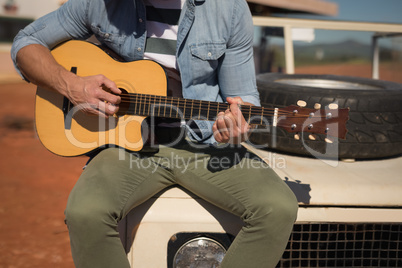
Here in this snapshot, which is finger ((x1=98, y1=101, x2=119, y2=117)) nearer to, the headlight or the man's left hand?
the man's left hand

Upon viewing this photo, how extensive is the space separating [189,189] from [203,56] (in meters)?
0.67

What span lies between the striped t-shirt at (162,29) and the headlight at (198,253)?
906 mm

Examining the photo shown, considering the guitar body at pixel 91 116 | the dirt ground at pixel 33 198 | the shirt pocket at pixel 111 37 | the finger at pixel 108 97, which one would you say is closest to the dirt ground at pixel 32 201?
the dirt ground at pixel 33 198

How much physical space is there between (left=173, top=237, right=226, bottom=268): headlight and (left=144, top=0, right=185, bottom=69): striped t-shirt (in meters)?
0.91

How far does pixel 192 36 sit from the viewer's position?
190 centimetres

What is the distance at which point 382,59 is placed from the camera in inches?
112

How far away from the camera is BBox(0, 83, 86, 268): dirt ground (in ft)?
9.04

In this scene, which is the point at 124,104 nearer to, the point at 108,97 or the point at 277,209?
the point at 108,97

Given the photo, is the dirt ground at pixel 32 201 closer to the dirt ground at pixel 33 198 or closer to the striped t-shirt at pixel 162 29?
the dirt ground at pixel 33 198

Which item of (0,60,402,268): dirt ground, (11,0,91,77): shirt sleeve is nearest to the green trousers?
(11,0,91,77): shirt sleeve

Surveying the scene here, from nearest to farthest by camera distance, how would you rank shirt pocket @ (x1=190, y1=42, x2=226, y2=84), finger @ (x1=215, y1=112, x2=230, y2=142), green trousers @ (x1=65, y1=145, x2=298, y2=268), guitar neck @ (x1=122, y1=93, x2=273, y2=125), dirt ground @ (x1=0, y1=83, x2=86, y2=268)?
green trousers @ (x1=65, y1=145, x2=298, y2=268)
finger @ (x1=215, y1=112, x2=230, y2=142)
guitar neck @ (x1=122, y1=93, x2=273, y2=125)
shirt pocket @ (x1=190, y1=42, x2=226, y2=84)
dirt ground @ (x1=0, y1=83, x2=86, y2=268)

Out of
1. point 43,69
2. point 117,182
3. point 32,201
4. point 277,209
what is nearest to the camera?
point 277,209

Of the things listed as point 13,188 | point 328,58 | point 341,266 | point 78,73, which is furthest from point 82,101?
point 13,188

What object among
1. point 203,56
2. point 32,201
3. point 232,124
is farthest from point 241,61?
point 32,201
